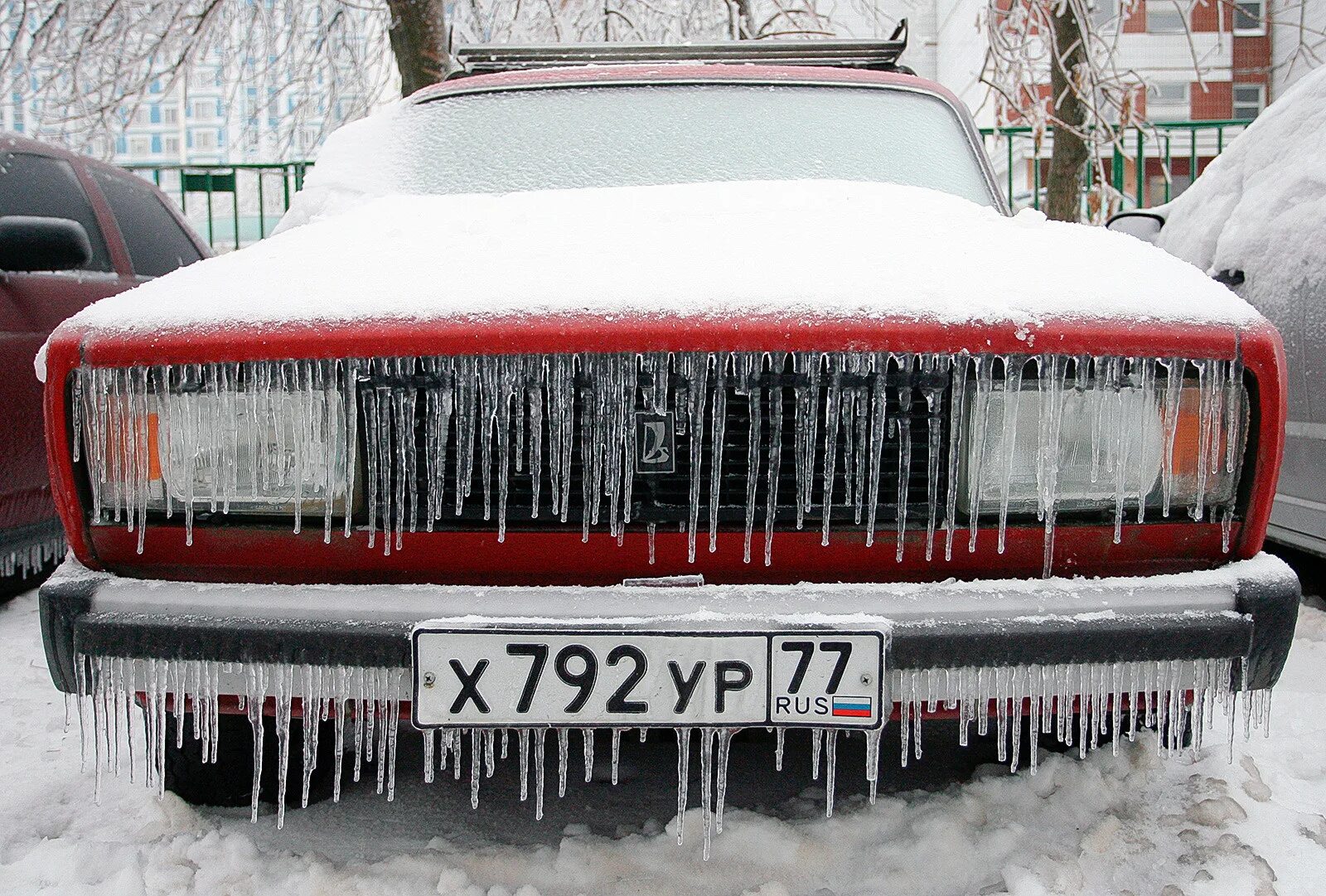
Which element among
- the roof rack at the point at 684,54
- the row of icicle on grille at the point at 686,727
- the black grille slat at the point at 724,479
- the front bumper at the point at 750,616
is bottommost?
the row of icicle on grille at the point at 686,727

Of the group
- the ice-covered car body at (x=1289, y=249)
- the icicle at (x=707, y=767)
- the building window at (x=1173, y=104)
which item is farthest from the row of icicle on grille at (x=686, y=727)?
the building window at (x=1173, y=104)

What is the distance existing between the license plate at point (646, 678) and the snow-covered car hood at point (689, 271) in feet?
1.61

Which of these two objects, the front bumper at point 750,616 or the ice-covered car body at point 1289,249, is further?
the ice-covered car body at point 1289,249

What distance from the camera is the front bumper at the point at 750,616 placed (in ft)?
4.81

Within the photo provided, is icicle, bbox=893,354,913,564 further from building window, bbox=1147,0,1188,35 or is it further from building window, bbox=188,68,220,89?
building window, bbox=1147,0,1188,35

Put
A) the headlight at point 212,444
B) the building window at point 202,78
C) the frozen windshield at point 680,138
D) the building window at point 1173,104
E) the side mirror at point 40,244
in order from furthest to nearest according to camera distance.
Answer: the building window at point 1173,104 → the building window at point 202,78 → the side mirror at point 40,244 → the frozen windshield at point 680,138 → the headlight at point 212,444

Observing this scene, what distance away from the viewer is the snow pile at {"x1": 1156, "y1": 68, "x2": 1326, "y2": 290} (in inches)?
114

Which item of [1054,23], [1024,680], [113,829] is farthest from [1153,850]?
[1054,23]

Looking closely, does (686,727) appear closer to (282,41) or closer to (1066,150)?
(1066,150)

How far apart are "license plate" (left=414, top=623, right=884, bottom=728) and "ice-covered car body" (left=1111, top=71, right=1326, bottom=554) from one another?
84.7 inches

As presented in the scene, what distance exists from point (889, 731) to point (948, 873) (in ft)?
1.81

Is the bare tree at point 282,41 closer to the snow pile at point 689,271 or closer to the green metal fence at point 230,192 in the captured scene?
the green metal fence at point 230,192

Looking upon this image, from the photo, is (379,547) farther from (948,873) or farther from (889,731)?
(889,731)

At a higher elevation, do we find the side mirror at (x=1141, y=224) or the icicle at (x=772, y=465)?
the side mirror at (x=1141, y=224)
